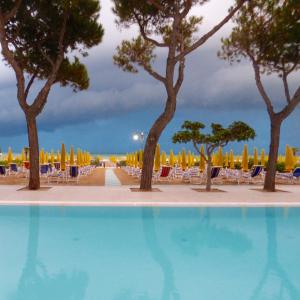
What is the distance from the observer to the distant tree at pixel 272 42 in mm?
14891

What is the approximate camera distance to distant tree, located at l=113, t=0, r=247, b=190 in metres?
14.4

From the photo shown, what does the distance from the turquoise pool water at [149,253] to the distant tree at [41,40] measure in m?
5.63

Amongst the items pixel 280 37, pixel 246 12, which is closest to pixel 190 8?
pixel 246 12

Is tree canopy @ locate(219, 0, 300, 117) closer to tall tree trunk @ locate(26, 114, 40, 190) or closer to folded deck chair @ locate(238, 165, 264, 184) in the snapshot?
folded deck chair @ locate(238, 165, 264, 184)

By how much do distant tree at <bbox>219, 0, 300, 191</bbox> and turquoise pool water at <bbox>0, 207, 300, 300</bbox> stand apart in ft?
18.1

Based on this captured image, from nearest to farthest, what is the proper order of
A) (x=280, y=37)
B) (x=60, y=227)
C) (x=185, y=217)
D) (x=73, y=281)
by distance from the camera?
(x=73, y=281) → (x=60, y=227) → (x=185, y=217) → (x=280, y=37)

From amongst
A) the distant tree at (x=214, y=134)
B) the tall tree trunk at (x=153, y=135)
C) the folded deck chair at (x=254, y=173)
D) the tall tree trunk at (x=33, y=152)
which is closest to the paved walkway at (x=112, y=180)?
the tall tree trunk at (x=153, y=135)

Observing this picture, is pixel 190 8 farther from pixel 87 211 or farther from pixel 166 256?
pixel 166 256

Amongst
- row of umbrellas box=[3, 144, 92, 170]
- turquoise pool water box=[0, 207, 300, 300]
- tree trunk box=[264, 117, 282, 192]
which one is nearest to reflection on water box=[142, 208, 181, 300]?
turquoise pool water box=[0, 207, 300, 300]

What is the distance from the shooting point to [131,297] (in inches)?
177

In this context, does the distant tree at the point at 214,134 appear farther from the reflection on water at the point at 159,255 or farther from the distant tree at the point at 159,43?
the reflection on water at the point at 159,255

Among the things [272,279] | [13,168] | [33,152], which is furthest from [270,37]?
[13,168]

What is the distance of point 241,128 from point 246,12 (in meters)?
4.94

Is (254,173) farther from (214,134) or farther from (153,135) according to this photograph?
(153,135)
